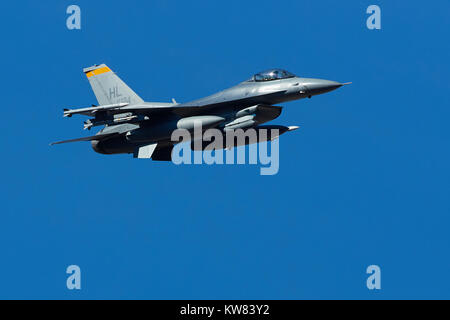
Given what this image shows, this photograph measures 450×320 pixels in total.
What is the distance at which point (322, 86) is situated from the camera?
36.1 m

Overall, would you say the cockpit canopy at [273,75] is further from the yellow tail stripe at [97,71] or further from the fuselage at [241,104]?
the yellow tail stripe at [97,71]

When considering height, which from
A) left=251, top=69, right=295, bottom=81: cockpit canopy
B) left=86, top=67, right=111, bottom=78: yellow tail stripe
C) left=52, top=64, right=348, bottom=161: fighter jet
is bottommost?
left=52, top=64, right=348, bottom=161: fighter jet

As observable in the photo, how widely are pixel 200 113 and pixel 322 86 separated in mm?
5182

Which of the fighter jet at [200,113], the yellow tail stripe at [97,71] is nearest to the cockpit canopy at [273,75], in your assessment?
the fighter jet at [200,113]

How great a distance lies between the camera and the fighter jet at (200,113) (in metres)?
36.3

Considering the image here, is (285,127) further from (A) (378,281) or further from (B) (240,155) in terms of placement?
(A) (378,281)

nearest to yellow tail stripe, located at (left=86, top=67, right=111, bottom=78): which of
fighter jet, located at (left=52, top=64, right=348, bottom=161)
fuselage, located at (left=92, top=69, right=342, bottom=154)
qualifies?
fighter jet, located at (left=52, top=64, right=348, bottom=161)

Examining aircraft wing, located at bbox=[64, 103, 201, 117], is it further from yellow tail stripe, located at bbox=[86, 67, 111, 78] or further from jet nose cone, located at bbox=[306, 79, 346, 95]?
jet nose cone, located at bbox=[306, 79, 346, 95]

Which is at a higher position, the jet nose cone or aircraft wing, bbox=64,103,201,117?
the jet nose cone

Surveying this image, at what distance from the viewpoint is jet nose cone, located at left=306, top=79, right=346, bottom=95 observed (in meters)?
36.1

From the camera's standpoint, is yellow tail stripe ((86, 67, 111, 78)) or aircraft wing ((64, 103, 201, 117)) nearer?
aircraft wing ((64, 103, 201, 117))
